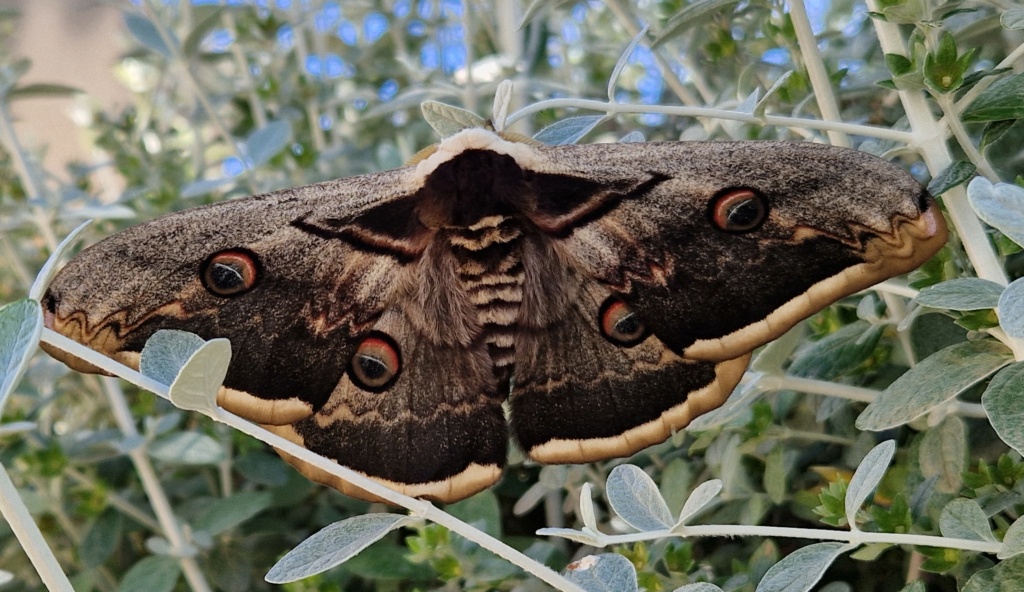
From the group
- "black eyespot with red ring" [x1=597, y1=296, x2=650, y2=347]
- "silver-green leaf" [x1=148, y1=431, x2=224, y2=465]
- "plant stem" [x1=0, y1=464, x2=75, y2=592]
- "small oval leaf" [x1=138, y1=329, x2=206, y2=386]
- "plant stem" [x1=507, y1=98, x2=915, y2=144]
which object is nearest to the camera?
"plant stem" [x1=0, y1=464, x2=75, y2=592]

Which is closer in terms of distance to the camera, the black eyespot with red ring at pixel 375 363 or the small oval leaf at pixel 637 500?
the small oval leaf at pixel 637 500

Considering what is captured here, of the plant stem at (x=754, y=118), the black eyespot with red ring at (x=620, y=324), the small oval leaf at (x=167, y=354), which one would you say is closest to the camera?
the small oval leaf at (x=167, y=354)

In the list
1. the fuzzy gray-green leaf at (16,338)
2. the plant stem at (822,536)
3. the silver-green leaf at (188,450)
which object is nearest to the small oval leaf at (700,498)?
the plant stem at (822,536)

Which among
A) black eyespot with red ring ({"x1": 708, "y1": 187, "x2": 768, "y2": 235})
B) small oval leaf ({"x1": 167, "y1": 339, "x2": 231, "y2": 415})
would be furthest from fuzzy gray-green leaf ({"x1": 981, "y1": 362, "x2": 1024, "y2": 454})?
small oval leaf ({"x1": 167, "y1": 339, "x2": 231, "y2": 415})

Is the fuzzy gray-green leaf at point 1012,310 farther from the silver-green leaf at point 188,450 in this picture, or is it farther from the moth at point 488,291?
the silver-green leaf at point 188,450

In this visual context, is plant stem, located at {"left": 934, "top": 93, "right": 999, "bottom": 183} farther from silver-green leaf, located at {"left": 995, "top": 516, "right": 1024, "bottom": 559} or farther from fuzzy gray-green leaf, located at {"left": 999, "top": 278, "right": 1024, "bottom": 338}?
silver-green leaf, located at {"left": 995, "top": 516, "right": 1024, "bottom": 559}

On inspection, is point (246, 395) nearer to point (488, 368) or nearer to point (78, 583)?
point (488, 368)

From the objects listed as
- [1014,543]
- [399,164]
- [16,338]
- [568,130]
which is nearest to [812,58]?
[568,130]

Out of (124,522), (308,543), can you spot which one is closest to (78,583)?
(124,522)
